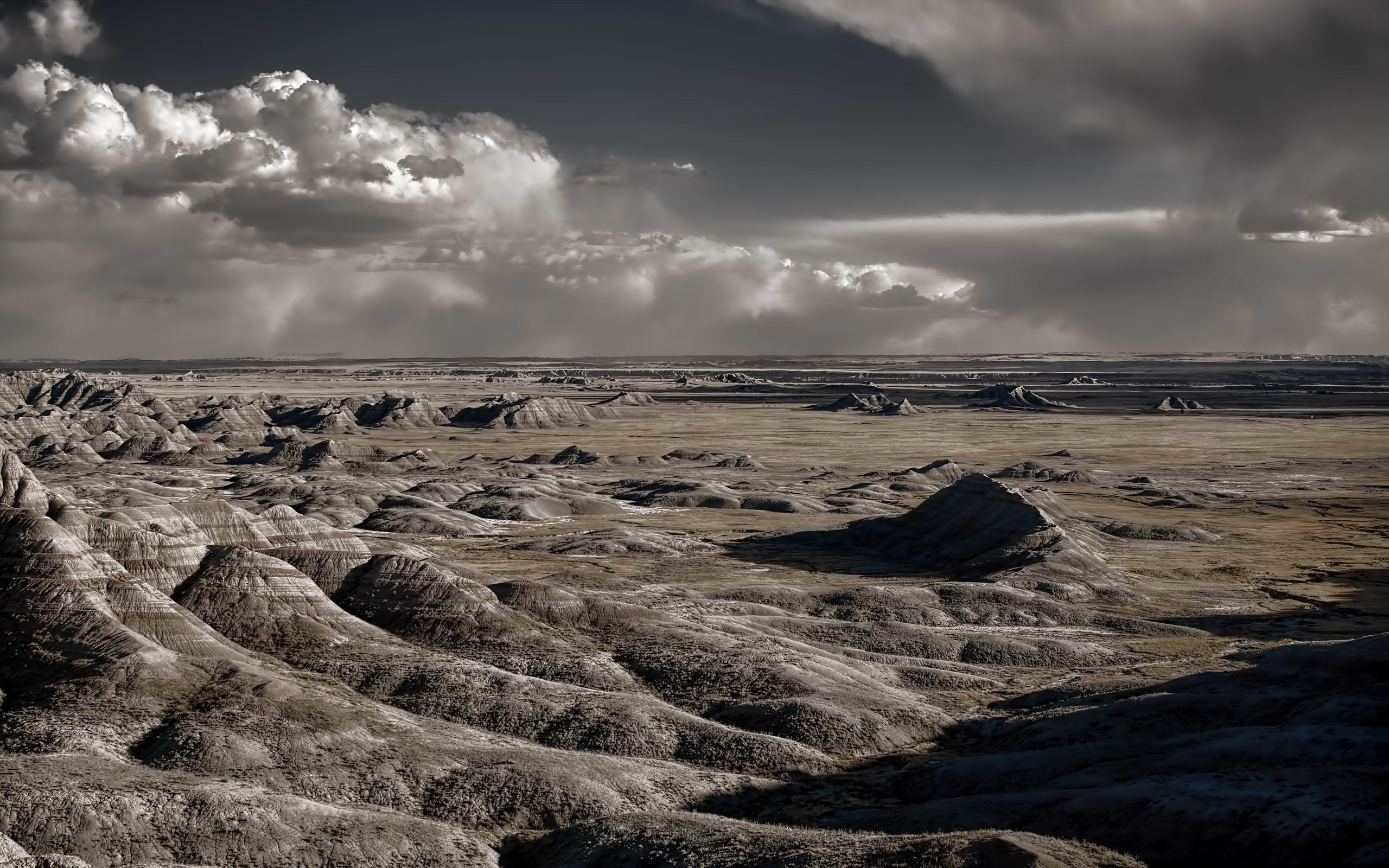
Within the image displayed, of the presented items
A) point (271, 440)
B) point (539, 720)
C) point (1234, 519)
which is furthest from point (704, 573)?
point (271, 440)

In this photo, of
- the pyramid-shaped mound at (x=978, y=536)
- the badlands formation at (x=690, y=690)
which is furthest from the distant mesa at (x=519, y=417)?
the pyramid-shaped mound at (x=978, y=536)

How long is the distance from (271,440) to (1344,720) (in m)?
130

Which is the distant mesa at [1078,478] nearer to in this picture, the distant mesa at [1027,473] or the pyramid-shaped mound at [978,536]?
the distant mesa at [1027,473]

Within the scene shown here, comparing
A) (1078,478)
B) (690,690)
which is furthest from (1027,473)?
(690,690)

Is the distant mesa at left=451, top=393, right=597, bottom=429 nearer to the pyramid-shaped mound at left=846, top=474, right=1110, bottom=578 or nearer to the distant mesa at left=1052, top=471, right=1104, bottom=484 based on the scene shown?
the distant mesa at left=1052, top=471, right=1104, bottom=484

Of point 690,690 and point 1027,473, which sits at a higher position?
point 1027,473

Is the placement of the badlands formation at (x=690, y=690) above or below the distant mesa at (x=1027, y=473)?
below

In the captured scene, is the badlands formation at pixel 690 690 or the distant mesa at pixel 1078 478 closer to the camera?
the badlands formation at pixel 690 690

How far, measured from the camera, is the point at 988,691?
44594 millimetres

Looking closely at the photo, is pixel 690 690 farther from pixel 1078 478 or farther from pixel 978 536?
pixel 1078 478

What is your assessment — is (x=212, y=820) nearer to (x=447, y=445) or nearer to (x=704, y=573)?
(x=704, y=573)

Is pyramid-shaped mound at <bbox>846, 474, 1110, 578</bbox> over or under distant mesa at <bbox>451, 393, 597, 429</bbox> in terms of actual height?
under

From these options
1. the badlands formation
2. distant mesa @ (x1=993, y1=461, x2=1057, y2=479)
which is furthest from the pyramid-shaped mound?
distant mesa @ (x1=993, y1=461, x2=1057, y2=479)

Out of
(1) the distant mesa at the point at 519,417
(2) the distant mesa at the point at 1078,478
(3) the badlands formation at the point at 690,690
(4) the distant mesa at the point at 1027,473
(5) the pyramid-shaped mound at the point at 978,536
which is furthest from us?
(1) the distant mesa at the point at 519,417
